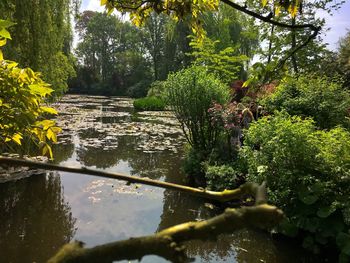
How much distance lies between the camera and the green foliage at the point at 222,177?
6277 mm

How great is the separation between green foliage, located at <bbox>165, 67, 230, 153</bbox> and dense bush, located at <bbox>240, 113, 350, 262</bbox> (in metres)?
2.69

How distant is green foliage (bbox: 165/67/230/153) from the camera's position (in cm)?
802

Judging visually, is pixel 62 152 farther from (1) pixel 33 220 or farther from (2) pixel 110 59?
(2) pixel 110 59

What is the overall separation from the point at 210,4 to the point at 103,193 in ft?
18.7

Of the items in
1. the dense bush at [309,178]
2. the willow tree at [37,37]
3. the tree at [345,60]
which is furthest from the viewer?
the tree at [345,60]

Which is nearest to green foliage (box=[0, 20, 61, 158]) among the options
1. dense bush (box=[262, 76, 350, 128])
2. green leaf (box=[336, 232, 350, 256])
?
green leaf (box=[336, 232, 350, 256])

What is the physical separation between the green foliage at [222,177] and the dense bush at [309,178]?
2.67 feet

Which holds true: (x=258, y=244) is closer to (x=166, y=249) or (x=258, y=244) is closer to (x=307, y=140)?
(x=307, y=140)

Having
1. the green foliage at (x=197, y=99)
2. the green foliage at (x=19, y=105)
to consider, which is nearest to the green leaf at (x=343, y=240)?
the green foliage at (x=19, y=105)

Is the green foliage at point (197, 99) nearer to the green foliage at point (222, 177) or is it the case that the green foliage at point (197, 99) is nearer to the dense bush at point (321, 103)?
the green foliage at point (222, 177)

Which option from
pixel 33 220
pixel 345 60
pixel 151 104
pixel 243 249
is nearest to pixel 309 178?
pixel 243 249

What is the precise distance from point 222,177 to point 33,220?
335 cm

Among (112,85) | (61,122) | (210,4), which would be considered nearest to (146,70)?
(112,85)

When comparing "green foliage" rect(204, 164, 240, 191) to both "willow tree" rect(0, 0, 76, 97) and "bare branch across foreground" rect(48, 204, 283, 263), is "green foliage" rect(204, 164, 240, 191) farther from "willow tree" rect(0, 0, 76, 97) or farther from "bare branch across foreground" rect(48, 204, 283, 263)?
"bare branch across foreground" rect(48, 204, 283, 263)
